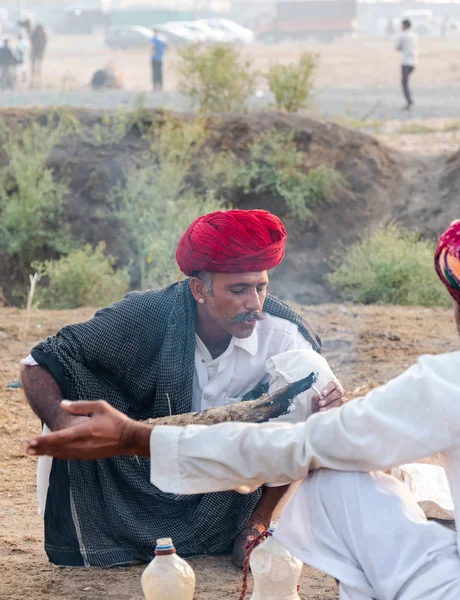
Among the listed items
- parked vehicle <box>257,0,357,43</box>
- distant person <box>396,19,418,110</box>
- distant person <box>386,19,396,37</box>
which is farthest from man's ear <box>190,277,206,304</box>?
distant person <box>386,19,396,37</box>

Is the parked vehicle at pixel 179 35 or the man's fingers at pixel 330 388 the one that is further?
the parked vehicle at pixel 179 35

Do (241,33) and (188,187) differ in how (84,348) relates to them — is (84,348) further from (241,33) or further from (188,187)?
(241,33)

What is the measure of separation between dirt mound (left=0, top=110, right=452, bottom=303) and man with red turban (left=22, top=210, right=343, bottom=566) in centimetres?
706

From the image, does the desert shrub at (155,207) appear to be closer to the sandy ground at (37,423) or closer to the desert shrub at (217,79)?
the desert shrub at (217,79)

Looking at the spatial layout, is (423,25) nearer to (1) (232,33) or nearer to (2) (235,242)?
(1) (232,33)

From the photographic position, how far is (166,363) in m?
3.54

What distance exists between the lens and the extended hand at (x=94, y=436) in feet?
8.28

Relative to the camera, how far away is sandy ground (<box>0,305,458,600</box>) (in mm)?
3383

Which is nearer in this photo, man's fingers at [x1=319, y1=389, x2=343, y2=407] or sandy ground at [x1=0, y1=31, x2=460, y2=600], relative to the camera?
man's fingers at [x1=319, y1=389, x2=343, y2=407]

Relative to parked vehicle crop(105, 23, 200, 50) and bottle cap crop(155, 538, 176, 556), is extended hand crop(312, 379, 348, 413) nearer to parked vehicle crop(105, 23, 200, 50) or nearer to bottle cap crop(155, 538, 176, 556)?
bottle cap crop(155, 538, 176, 556)

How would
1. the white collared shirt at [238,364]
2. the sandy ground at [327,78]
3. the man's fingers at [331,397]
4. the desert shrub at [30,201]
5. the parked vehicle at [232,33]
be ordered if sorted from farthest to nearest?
the parked vehicle at [232,33], the sandy ground at [327,78], the desert shrub at [30,201], the white collared shirt at [238,364], the man's fingers at [331,397]

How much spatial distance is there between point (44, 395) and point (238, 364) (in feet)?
2.29

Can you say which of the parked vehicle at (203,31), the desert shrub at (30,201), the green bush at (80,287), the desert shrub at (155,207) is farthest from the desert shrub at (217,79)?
the parked vehicle at (203,31)

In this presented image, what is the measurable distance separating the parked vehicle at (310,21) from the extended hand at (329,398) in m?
40.0
